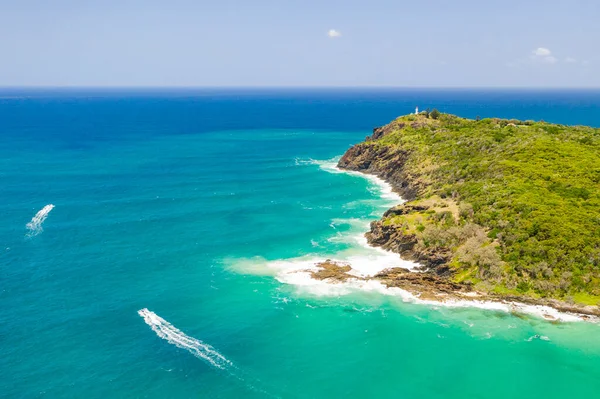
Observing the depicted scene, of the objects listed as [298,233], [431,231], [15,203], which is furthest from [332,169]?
[15,203]

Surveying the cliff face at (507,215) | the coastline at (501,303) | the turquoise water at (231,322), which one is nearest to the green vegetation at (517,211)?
the cliff face at (507,215)

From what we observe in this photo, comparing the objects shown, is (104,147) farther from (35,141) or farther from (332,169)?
(332,169)

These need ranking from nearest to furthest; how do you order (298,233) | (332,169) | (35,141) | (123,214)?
(298,233) < (123,214) < (332,169) < (35,141)

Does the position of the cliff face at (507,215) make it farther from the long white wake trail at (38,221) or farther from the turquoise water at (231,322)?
the long white wake trail at (38,221)

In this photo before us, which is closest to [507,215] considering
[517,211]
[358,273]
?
[517,211]

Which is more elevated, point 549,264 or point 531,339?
point 549,264

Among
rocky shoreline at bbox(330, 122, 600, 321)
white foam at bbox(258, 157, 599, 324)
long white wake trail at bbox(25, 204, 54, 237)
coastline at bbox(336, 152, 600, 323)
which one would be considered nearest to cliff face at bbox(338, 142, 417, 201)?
rocky shoreline at bbox(330, 122, 600, 321)
